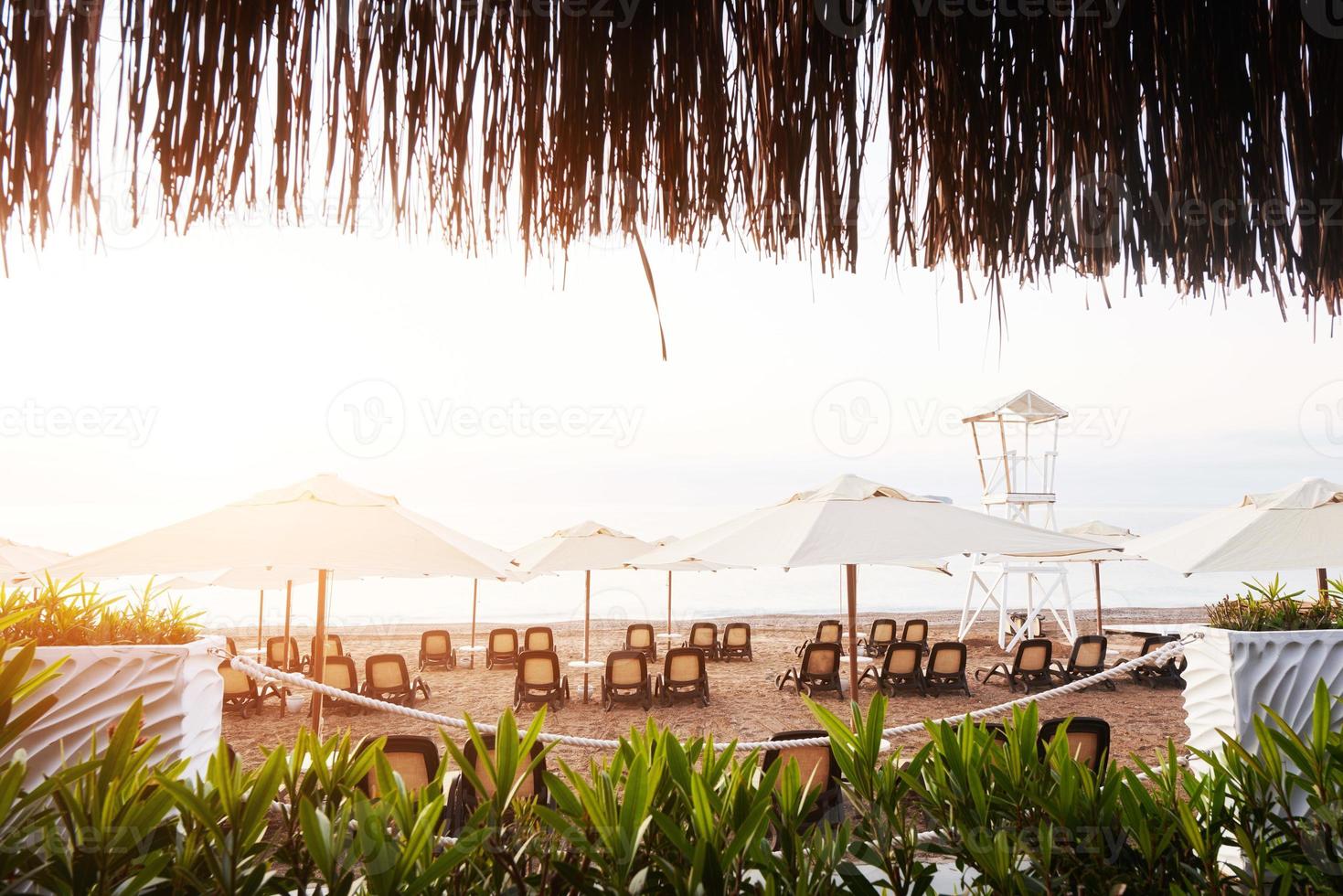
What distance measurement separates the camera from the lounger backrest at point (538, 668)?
11688 millimetres

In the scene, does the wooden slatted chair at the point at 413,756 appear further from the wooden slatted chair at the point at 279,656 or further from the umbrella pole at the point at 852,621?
the wooden slatted chair at the point at 279,656

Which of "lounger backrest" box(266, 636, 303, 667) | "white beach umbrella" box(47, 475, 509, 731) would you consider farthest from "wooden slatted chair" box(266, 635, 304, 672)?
"white beach umbrella" box(47, 475, 509, 731)

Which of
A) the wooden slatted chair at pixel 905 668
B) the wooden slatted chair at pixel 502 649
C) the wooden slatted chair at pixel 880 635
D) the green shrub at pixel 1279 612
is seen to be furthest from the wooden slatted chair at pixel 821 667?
the green shrub at pixel 1279 612

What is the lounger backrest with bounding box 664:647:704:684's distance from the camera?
1199cm

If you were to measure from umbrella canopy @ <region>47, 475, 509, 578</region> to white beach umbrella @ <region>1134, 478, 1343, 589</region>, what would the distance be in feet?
23.5

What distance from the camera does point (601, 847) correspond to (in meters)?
1.78

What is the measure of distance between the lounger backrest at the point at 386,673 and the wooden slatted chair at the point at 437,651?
4.19m

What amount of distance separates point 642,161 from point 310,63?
0.69 meters

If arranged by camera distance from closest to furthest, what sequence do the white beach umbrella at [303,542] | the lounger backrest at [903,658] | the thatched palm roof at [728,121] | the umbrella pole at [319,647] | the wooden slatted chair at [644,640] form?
the thatched palm roof at [728,121] → the white beach umbrella at [303,542] → the umbrella pole at [319,647] → the lounger backrest at [903,658] → the wooden slatted chair at [644,640]

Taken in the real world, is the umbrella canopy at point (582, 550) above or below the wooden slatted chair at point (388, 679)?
above

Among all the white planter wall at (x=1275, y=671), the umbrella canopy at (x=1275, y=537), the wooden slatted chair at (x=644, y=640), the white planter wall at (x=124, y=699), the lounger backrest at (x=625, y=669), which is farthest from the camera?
the wooden slatted chair at (x=644, y=640)

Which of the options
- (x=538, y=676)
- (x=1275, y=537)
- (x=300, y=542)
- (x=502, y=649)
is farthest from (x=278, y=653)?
(x=1275, y=537)

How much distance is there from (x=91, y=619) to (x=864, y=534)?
5.99m

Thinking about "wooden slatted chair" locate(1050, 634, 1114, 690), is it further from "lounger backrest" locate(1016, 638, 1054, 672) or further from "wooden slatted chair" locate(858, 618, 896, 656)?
"wooden slatted chair" locate(858, 618, 896, 656)
